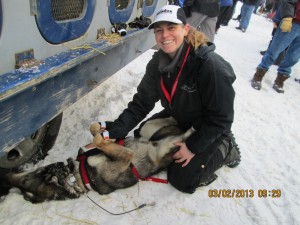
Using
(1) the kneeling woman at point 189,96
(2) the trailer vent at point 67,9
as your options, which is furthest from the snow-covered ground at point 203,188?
(2) the trailer vent at point 67,9

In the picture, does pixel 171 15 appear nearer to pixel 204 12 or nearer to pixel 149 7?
pixel 149 7

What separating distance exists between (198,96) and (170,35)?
587 mm

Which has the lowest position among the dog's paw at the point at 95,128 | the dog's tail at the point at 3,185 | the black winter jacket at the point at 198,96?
the dog's tail at the point at 3,185

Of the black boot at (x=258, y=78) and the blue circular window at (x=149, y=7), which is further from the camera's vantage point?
the black boot at (x=258, y=78)

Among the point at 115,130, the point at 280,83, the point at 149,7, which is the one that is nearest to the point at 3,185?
the point at 115,130

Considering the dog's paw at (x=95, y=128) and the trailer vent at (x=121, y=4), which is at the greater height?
the trailer vent at (x=121, y=4)

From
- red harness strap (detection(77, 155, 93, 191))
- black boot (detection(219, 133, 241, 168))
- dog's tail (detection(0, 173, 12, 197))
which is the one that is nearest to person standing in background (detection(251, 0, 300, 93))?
black boot (detection(219, 133, 241, 168))

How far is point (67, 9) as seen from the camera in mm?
2072

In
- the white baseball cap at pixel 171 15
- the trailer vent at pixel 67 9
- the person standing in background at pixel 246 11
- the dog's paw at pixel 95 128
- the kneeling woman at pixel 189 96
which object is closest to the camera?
the trailer vent at pixel 67 9

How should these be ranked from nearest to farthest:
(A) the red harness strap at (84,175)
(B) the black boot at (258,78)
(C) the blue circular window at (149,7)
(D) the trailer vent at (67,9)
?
1. (D) the trailer vent at (67,9)
2. (A) the red harness strap at (84,175)
3. (C) the blue circular window at (149,7)
4. (B) the black boot at (258,78)

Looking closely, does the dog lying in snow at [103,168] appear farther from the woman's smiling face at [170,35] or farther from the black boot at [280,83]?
the black boot at [280,83]

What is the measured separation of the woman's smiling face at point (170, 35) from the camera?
2.22m

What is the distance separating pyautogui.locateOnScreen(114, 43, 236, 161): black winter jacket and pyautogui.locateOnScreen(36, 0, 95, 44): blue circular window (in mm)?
731

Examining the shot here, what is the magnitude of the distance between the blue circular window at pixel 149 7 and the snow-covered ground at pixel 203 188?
1116 millimetres
